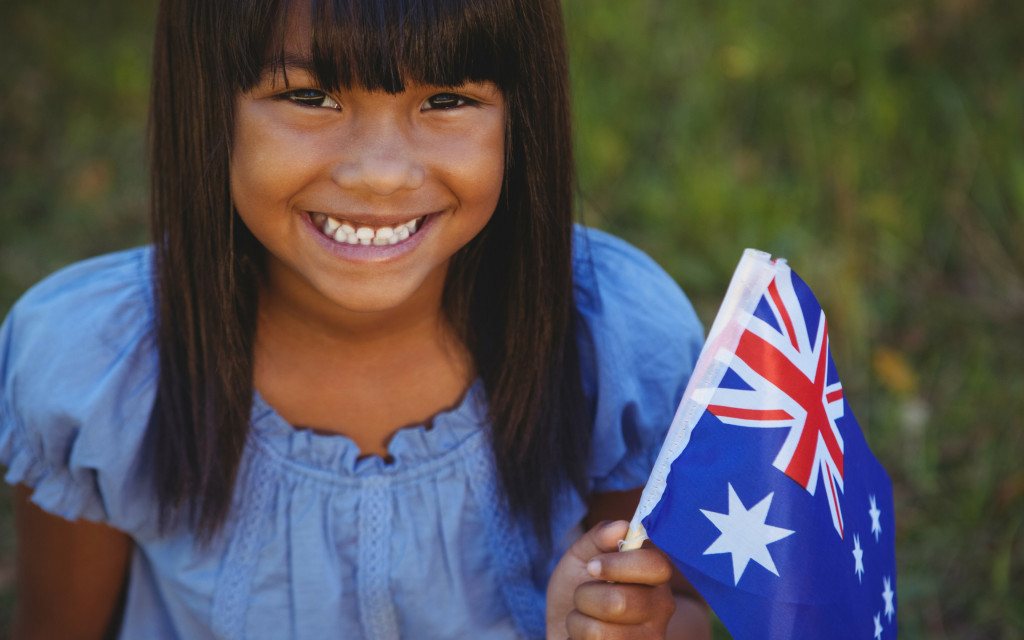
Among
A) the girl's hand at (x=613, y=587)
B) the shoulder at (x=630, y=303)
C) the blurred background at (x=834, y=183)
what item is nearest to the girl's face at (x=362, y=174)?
the shoulder at (x=630, y=303)

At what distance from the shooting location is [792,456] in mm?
1060

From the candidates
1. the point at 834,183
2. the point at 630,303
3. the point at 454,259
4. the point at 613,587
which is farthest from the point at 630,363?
the point at 834,183

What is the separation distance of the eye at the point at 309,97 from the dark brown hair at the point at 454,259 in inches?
1.3

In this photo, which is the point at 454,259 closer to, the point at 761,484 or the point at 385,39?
the point at 385,39

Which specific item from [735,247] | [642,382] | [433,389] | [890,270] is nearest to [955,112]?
[890,270]

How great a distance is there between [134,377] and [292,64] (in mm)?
509

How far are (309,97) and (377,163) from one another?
0.10 meters

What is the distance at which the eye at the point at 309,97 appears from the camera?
1.09 metres

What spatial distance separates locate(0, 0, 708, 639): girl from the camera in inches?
46.2

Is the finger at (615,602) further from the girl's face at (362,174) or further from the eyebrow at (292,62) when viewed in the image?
the eyebrow at (292,62)

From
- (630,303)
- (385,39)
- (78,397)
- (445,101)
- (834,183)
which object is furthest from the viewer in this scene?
(834,183)

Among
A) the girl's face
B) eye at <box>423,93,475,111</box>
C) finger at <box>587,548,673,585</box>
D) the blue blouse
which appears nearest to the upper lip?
the girl's face

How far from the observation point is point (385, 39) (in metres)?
1.02

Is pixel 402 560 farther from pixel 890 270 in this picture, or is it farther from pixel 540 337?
pixel 890 270
